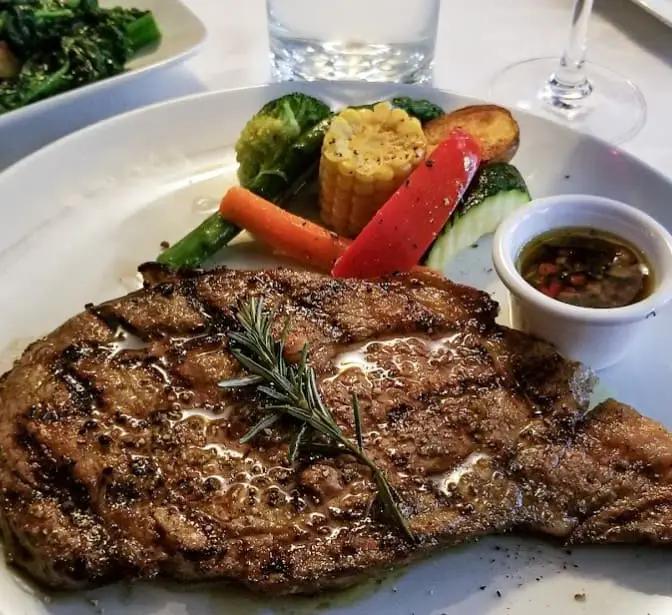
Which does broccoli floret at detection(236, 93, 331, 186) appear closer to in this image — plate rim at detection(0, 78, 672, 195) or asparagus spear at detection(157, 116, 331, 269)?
asparagus spear at detection(157, 116, 331, 269)

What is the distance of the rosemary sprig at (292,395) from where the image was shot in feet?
5.92

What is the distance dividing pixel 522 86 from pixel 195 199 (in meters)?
1.57

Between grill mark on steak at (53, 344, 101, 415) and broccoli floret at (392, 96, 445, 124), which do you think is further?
broccoli floret at (392, 96, 445, 124)

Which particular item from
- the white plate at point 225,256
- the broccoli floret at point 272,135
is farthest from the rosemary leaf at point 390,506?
the broccoli floret at point 272,135

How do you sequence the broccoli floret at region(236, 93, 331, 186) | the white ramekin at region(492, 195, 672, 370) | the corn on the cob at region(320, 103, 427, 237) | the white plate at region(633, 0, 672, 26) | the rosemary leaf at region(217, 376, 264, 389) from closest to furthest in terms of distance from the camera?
1. the rosemary leaf at region(217, 376, 264, 389)
2. the white ramekin at region(492, 195, 672, 370)
3. the corn on the cob at region(320, 103, 427, 237)
4. the broccoli floret at region(236, 93, 331, 186)
5. the white plate at region(633, 0, 672, 26)

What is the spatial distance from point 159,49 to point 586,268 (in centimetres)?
198

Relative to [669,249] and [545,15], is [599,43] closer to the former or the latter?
[545,15]

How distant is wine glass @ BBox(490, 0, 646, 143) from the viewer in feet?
11.0

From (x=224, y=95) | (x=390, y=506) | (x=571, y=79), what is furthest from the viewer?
(x=571, y=79)

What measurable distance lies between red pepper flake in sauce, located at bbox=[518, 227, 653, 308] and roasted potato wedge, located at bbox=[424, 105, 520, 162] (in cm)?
50

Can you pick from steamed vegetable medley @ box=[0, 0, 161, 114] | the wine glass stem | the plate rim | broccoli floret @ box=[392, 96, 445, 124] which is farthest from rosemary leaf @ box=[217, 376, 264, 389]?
the wine glass stem

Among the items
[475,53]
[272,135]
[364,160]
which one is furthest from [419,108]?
[475,53]

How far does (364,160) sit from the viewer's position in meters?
2.64

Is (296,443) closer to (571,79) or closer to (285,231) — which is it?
(285,231)
